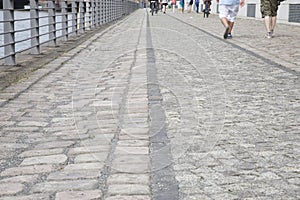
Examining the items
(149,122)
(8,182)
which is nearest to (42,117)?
(149,122)

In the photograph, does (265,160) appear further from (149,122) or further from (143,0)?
(143,0)

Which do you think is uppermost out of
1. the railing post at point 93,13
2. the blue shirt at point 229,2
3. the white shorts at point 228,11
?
the blue shirt at point 229,2

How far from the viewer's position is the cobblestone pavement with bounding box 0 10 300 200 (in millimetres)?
3457

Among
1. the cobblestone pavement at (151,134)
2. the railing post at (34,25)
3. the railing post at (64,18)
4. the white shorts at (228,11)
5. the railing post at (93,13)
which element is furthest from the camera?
the railing post at (93,13)

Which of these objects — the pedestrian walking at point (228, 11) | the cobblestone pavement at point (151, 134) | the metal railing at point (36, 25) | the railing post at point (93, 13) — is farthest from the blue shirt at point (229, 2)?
the cobblestone pavement at point (151, 134)

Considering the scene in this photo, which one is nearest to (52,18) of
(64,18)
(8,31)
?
(64,18)

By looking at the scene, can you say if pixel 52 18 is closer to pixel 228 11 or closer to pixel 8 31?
pixel 8 31

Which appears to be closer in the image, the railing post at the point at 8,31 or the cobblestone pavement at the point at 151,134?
the cobblestone pavement at the point at 151,134

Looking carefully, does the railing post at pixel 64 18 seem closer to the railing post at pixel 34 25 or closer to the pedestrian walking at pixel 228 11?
the railing post at pixel 34 25

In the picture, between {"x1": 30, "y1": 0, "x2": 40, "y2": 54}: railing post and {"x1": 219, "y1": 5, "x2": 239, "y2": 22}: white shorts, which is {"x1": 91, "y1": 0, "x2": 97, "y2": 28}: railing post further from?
{"x1": 30, "y1": 0, "x2": 40, "y2": 54}: railing post

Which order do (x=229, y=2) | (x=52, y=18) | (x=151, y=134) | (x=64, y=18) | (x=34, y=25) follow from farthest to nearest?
(x=229, y=2)
(x=64, y=18)
(x=52, y=18)
(x=34, y=25)
(x=151, y=134)

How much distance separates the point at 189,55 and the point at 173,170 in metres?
7.22

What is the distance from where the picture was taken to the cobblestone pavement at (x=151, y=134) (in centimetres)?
346

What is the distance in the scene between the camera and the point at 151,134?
4.68 metres
